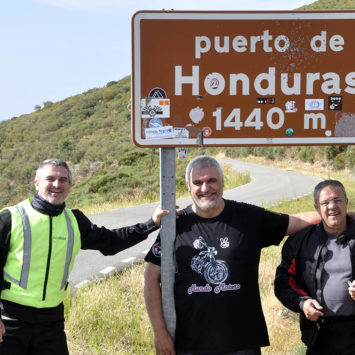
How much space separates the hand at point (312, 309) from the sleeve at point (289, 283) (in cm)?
5

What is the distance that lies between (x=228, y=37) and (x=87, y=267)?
5.54 m

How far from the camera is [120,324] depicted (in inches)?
171

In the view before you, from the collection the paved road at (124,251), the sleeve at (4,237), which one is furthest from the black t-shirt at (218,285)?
the paved road at (124,251)

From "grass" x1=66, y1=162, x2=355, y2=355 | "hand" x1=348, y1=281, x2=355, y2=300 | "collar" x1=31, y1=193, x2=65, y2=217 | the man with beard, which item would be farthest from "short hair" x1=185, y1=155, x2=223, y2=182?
"grass" x1=66, y1=162, x2=355, y2=355

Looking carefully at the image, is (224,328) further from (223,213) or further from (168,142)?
(168,142)

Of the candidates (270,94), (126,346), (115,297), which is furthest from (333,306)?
(115,297)

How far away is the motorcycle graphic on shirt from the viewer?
2566 millimetres

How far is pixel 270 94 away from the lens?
267cm

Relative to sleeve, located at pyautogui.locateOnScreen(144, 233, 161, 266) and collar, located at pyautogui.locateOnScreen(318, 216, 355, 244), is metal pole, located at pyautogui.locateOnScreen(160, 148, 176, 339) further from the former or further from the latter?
collar, located at pyautogui.locateOnScreen(318, 216, 355, 244)

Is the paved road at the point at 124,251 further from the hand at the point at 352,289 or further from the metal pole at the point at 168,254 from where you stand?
the hand at the point at 352,289

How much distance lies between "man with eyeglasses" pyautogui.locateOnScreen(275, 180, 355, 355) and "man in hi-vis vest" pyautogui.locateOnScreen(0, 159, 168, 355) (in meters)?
0.75

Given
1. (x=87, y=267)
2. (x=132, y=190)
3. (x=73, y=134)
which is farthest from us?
(x=73, y=134)

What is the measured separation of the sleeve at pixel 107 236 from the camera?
2.96m

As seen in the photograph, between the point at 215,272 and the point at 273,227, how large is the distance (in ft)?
1.37
